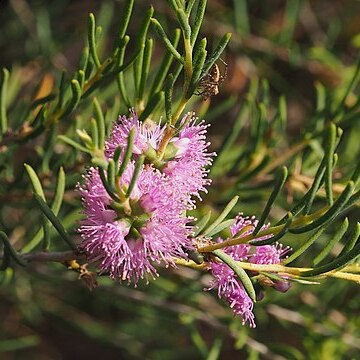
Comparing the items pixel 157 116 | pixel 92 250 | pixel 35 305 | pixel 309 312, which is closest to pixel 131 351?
pixel 35 305

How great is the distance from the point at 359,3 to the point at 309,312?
837mm

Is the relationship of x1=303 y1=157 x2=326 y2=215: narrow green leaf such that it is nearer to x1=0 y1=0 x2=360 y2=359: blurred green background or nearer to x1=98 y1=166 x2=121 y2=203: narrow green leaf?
x1=98 y1=166 x2=121 y2=203: narrow green leaf

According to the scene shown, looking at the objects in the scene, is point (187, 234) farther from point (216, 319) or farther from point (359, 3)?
point (359, 3)

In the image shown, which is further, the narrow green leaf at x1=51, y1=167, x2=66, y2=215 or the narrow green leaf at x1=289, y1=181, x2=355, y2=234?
the narrow green leaf at x1=51, y1=167, x2=66, y2=215

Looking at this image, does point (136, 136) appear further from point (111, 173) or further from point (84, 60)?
point (84, 60)

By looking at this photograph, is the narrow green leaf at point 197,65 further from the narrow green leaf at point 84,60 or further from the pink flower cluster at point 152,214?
the narrow green leaf at point 84,60

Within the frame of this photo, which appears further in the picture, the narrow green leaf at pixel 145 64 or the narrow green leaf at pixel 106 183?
the narrow green leaf at pixel 145 64

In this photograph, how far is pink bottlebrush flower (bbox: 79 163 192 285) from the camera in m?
0.59

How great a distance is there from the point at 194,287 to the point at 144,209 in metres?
0.49

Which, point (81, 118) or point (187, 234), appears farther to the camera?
point (81, 118)

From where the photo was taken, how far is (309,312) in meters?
1.12

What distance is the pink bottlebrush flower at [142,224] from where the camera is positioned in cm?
59

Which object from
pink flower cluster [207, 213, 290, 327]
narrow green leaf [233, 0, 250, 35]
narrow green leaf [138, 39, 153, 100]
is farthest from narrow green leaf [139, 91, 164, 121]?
narrow green leaf [233, 0, 250, 35]

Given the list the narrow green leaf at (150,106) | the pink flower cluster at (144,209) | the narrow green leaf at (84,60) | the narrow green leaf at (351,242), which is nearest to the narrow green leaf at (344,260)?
the narrow green leaf at (351,242)
